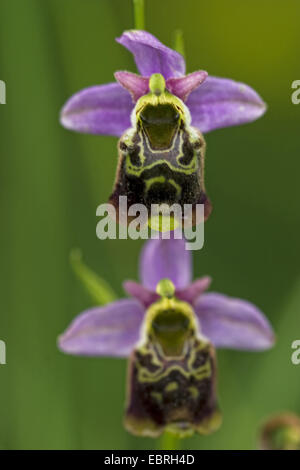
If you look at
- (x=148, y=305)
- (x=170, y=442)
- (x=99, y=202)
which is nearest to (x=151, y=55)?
(x=148, y=305)

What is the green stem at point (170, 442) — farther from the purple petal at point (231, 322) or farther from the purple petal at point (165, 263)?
the purple petal at point (165, 263)

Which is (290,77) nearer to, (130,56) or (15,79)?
(130,56)

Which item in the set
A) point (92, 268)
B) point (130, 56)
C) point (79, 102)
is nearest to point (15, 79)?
point (130, 56)

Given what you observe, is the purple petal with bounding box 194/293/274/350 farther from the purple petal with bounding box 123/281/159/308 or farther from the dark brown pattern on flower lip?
the dark brown pattern on flower lip

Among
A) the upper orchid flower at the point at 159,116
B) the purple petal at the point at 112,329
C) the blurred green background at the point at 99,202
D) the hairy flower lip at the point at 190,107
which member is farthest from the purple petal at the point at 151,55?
the blurred green background at the point at 99,202

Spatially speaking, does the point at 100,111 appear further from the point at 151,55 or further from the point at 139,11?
the point at 139,11

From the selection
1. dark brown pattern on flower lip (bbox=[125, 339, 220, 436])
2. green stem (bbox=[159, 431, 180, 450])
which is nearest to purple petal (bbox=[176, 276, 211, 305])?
dark brown pattern on flower lip (bbox=[125, 339, 220, 436])
